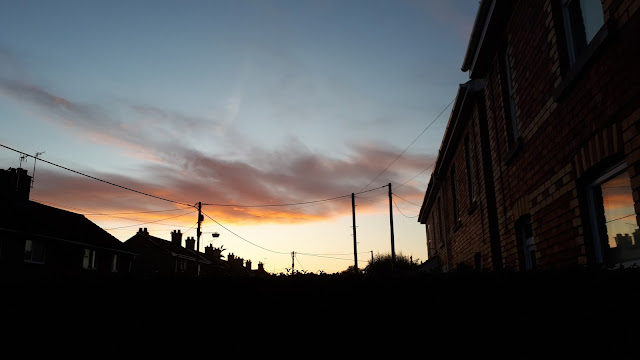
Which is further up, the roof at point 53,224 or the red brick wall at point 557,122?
the roof at point 53,224

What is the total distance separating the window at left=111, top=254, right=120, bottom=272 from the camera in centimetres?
3995

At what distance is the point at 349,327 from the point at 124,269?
40178 mm

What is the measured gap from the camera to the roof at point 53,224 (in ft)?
100

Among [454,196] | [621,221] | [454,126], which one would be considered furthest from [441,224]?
[621,221]

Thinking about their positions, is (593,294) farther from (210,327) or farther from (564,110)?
(210,327)

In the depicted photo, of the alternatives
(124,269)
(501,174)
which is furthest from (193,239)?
(501,174)

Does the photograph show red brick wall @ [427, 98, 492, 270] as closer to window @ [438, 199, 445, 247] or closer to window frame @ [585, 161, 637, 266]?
window @ [438, 199, 445, 247]

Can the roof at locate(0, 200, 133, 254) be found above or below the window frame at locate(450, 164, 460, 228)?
above

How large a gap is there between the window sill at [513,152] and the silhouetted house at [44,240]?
24.7 metres

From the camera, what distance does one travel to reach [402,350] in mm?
5207

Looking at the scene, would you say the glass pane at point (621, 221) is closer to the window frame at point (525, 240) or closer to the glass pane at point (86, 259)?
the window frame at point (525, 240)

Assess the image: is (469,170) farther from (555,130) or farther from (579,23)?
(579,23)

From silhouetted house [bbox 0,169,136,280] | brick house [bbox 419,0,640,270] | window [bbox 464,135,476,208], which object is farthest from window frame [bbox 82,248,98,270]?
brick house [bbox 419,0,640,270]

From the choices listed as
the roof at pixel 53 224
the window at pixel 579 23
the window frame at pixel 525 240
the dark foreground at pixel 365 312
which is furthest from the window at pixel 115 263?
the window at pixel 579 23
